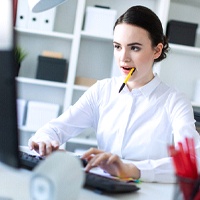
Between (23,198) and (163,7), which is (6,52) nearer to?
(23,198)

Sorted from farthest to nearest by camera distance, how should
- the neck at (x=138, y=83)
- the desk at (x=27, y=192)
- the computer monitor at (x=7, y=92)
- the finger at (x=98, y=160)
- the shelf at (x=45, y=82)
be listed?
the shelf at (x=45, y=82), the neck at (x=138, y=83), the finger at (x=98, y=160), the desk at (x=27, y=192), the computer monitor at (x=7, y=92)

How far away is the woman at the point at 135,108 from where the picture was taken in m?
1.54

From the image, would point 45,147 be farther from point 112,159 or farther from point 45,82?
point 45,82

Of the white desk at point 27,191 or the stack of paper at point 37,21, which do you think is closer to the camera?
the white desk at point 27,191

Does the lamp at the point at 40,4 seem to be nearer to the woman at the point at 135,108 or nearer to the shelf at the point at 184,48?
the woman at the point at 135,108

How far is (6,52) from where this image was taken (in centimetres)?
58

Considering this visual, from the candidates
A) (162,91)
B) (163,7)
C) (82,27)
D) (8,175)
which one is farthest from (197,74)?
(8,175)

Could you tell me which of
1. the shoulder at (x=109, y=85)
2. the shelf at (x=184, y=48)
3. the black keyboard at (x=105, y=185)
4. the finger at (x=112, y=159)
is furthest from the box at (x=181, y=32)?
the black keyboard at (x=105, y=185)

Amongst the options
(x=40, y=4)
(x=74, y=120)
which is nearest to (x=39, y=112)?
(x=74, y=120)

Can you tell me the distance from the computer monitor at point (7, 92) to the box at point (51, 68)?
7.00 feet

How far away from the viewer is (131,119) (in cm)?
161

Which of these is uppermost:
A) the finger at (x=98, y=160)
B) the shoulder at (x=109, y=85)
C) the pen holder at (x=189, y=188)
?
the shoulder at (x=109, y=85)

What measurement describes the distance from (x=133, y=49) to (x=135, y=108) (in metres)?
0.26

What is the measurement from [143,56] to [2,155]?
1.04 metres
